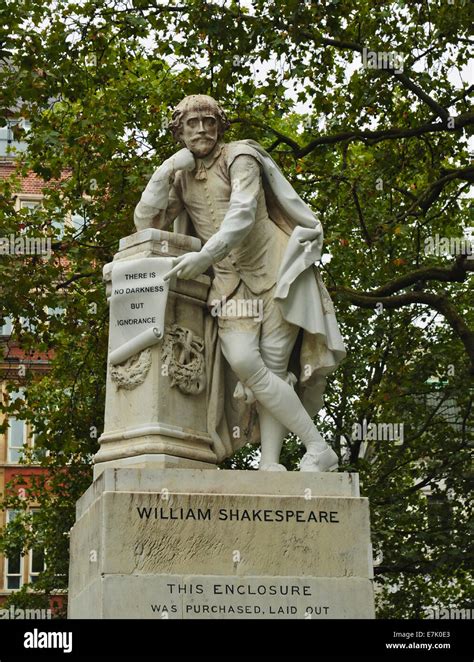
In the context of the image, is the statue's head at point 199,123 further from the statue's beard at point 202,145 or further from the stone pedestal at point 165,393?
the stone pedestal at point 165,393

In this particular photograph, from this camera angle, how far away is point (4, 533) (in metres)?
30.2

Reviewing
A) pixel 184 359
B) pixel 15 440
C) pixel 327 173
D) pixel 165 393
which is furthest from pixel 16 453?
pixel 165 393

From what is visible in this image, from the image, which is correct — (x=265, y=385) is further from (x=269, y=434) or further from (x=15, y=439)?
(x=15, y=439)

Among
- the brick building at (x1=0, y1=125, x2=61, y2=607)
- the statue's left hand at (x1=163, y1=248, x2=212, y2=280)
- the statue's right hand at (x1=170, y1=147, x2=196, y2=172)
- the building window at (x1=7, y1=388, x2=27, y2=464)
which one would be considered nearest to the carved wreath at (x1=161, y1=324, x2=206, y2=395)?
the statue's left hand at (x1=163, y1=248, x2=212, y2=280)

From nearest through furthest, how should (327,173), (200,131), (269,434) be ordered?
(269,434) < (200,131) < (327,173)

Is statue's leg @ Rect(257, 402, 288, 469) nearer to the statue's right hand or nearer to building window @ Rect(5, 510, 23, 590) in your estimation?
the statue's right hand

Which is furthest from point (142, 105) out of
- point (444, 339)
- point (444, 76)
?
point (444, 339)

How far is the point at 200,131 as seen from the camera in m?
10.7

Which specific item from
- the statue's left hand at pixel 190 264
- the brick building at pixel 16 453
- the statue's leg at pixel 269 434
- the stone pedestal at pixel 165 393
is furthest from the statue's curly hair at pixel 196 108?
the brick building at pixel 16 453

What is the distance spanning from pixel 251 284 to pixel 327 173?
391 inches

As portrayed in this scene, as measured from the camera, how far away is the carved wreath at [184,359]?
401 inches

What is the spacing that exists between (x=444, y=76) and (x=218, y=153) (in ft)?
31.3

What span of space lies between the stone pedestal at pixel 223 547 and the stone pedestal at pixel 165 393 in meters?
0.30
